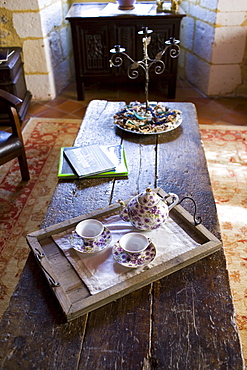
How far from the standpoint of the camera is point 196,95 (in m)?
3.86

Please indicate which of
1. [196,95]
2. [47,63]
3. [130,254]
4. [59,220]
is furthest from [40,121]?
[130,254]

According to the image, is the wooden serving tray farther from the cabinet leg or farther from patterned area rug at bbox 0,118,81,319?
the cabinet leg

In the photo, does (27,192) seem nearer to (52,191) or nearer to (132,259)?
(52,191)

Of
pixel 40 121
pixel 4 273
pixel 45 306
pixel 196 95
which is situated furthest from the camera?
pixel 196 95

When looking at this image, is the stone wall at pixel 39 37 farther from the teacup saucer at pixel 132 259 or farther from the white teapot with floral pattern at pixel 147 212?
the teacup saucer at pixel 132 259

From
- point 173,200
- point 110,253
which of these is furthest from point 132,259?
point 173,200

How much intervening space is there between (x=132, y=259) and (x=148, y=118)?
1.08 metres

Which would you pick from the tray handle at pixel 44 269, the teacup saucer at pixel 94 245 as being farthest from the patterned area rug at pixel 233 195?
the tray handle at pixel 44 269

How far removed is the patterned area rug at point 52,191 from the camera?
1.82 metres

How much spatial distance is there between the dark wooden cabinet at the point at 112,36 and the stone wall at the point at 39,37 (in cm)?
26

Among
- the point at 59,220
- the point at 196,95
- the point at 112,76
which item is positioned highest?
the point at 59,220

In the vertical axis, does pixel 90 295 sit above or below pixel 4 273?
above

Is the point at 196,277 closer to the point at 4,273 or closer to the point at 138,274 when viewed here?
the point at 138,274

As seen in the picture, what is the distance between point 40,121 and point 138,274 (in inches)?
98.7
